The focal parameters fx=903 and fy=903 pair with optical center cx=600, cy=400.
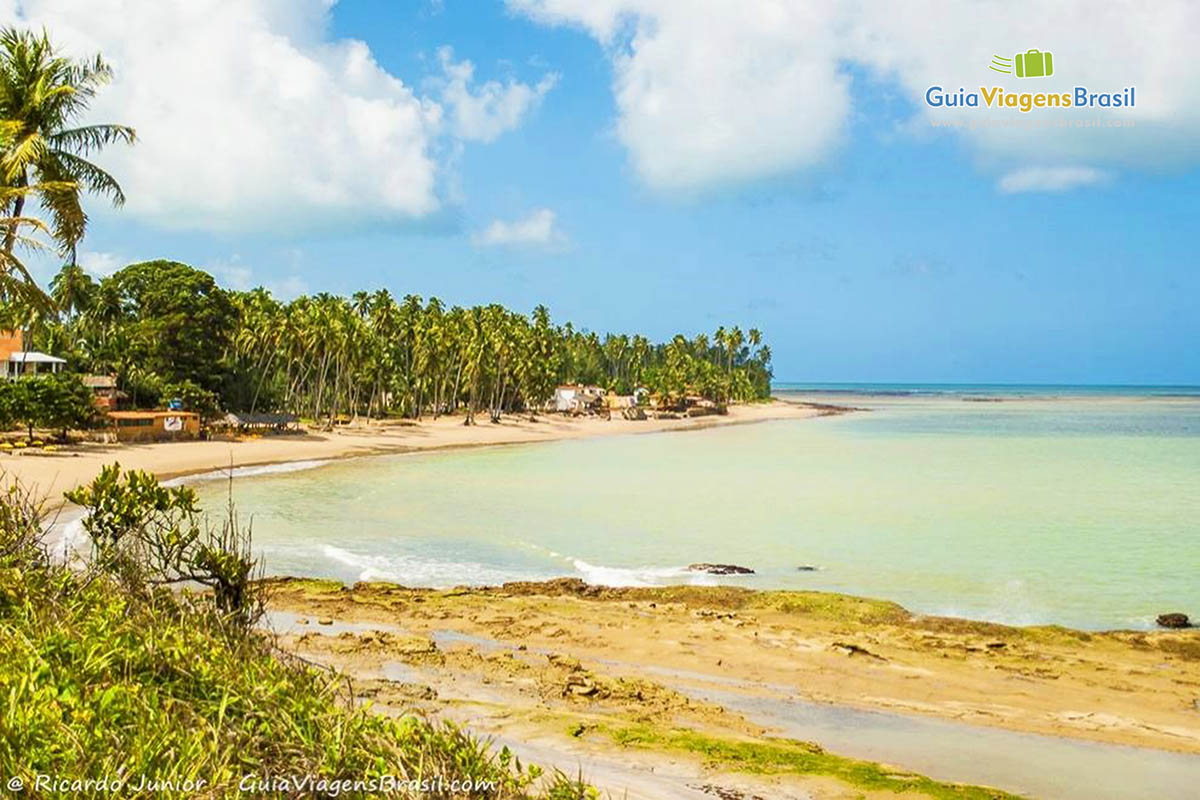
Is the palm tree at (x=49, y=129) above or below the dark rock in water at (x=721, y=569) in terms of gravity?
above

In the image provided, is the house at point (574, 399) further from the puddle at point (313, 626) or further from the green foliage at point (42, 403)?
the puddle at point (313, 626)

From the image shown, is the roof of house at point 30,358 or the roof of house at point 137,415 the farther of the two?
the roof of house at point 30,358

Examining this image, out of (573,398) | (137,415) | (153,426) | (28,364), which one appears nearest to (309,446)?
(153,426)

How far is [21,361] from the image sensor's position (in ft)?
170

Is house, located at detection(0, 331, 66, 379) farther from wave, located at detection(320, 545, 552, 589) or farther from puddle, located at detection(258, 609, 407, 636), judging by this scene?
puddle, located at detection(258, 609, 407, 636)

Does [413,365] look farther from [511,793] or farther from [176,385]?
[511,793]

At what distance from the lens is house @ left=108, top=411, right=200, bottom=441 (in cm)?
4781

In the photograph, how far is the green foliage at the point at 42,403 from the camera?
41000 millimetres

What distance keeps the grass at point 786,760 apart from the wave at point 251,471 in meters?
28.8

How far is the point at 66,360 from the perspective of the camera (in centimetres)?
5672

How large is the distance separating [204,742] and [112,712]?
2.07 feet

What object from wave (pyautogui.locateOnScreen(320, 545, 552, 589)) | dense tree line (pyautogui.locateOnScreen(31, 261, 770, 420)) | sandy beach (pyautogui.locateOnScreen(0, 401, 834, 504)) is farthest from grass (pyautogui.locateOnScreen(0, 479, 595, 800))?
dense tree line (pyautogui.locateOnScreen(31, 261, 770, 420))

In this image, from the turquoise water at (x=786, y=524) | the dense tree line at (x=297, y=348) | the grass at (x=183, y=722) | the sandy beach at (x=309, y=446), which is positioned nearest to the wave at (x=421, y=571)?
the turquoise water at (x=786, y=524)

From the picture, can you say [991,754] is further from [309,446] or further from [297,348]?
[297,348]
